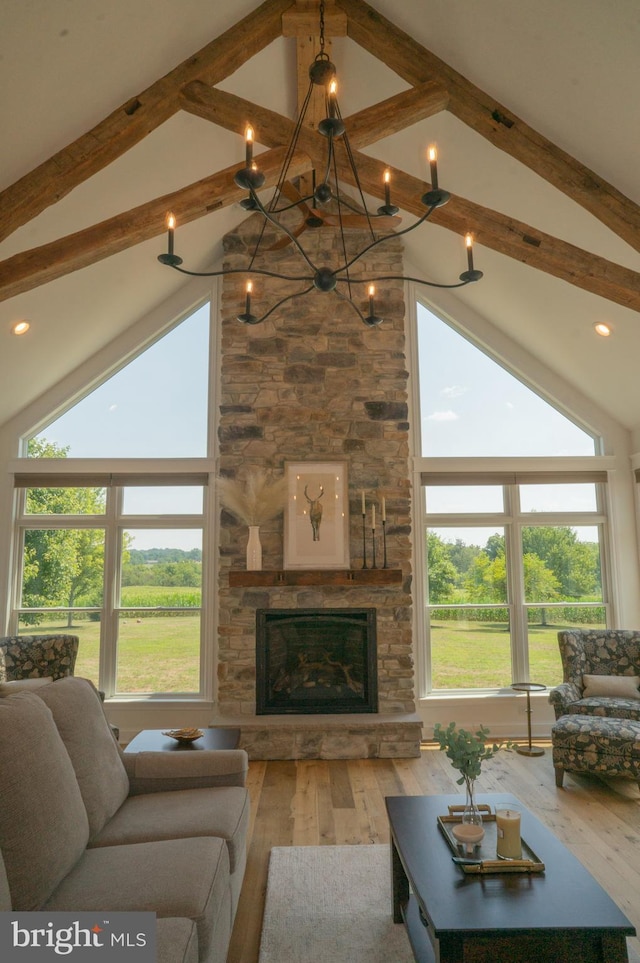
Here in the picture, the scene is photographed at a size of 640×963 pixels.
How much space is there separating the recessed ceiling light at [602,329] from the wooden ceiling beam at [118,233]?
2.67m

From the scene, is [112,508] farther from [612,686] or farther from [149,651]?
[612,686]

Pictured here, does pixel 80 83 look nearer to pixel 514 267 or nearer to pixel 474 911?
pixel 514 267

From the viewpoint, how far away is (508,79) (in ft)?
12.3

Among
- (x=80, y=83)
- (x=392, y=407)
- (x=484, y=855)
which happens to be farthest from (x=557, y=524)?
(x=80, y=83)

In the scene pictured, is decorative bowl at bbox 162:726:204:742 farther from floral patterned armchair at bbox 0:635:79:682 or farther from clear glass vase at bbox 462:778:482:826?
clear glass vase at bbox 462:778:482:826

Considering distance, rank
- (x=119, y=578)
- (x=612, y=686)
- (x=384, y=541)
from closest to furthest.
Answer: (x=612, y=686), (x=384, y=541), (x=119, y=578)

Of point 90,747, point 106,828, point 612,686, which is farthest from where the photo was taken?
point 612,686

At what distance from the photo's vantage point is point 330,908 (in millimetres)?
2756

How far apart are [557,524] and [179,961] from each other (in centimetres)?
529

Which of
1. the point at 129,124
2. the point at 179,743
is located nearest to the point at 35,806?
the point at 179,743

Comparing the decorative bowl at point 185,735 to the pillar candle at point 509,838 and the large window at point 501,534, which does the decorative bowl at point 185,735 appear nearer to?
the pillar candle at point 509,838

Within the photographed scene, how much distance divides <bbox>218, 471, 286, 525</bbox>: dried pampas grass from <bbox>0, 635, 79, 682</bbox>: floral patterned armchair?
1791 mm

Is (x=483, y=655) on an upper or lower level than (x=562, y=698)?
upper

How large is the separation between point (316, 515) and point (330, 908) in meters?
3.21
